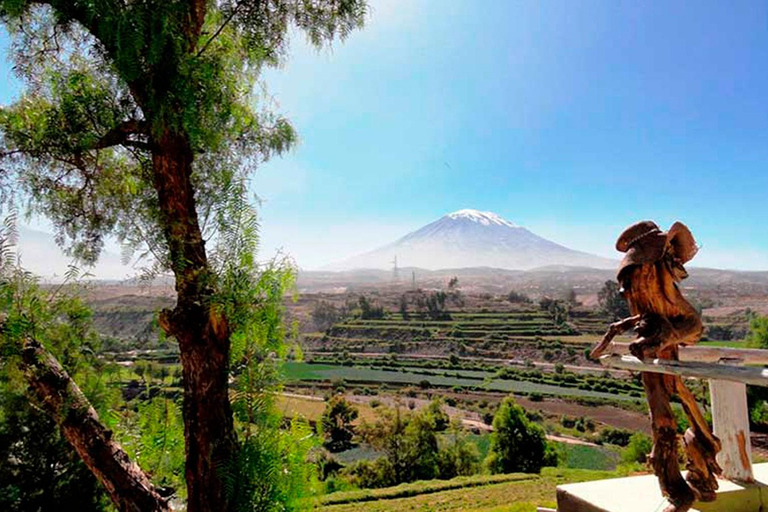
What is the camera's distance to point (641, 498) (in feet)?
8.32

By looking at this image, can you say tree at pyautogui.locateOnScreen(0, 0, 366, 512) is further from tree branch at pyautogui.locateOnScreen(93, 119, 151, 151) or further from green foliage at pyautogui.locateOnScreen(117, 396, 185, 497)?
green foliage at pyautogui.locateOnScreen(117, 396, 185, 497)

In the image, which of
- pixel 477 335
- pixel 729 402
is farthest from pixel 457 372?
pixel 729 402

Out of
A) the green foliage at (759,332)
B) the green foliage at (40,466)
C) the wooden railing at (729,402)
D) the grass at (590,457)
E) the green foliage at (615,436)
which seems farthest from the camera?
the green foliage at (615,436)

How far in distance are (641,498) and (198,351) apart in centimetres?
259

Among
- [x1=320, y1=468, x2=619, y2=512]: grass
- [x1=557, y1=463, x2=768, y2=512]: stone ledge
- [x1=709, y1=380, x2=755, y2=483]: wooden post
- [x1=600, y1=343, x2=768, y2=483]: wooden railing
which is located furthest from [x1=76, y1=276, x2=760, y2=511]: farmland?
[x1=709, y1=380, x2=755, y2=483]: wooden post

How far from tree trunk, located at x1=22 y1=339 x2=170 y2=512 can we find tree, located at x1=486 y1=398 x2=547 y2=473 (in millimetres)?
24072

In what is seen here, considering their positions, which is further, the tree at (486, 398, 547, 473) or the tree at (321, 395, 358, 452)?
the tree at (321, 395, 358, 452)

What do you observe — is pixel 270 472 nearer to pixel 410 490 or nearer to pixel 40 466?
pixel 40 466

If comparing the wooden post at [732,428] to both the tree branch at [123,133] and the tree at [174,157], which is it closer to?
the tree at [174,157]

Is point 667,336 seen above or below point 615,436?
above

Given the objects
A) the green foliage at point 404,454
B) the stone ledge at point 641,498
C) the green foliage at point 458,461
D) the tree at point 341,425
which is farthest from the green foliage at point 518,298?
the stone ledge at point 641,498

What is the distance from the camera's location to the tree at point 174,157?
2.21m

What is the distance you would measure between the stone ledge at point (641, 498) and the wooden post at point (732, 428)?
0.29 feet

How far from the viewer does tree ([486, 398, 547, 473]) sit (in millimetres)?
23422
